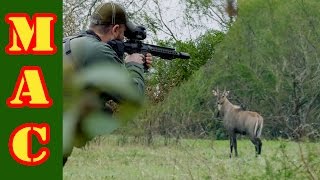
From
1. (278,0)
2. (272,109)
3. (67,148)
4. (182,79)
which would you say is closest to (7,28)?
(67,148)

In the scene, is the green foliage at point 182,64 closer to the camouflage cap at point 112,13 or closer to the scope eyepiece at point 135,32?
the scope eyepiece at point 135,32

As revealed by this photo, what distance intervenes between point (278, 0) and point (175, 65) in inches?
177

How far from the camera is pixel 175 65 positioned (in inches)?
596

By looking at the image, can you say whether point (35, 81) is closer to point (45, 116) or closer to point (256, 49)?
point (45, 116)

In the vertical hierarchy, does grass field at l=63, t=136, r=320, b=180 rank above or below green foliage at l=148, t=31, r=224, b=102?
below

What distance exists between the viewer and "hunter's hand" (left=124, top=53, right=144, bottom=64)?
1.45 meters

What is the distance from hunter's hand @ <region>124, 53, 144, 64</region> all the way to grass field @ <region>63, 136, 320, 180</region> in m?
0.97

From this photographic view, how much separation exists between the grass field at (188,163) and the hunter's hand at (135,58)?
0.97 meters

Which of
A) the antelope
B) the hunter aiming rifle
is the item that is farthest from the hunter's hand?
the antelope

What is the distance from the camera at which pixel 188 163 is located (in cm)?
388

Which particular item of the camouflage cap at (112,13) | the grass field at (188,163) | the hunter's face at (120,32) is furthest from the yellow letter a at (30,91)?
the grass field at (188,163)

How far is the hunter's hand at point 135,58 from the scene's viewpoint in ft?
4.75

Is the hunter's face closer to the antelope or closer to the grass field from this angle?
the grass field

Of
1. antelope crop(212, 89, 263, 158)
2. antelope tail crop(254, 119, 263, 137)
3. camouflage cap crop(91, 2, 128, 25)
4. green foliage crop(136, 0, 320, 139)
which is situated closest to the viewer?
camouflage cap crop(91, 2, 128, 25)
